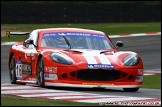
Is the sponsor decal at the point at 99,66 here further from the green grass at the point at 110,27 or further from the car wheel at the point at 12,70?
the green grass at the point at 110,27

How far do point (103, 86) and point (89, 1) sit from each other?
102 feet

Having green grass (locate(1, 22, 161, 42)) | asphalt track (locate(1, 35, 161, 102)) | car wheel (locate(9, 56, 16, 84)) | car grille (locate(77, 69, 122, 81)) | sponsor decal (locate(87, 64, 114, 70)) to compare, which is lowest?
asphalt track (locate(1, 35, 161, 102))

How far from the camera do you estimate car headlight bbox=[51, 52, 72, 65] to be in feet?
38.9

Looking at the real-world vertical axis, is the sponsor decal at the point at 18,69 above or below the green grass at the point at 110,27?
above

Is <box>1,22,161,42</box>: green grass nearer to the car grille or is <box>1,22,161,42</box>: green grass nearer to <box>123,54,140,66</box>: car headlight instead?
<box>123,54,140,66</box>: car headlight

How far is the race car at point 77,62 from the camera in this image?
11.8 meters

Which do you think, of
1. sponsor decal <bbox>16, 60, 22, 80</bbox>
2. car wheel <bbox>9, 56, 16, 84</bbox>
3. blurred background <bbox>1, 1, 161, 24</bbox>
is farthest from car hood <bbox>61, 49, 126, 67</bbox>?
blurred background <bbox>1, 1, 161, 24</bbox>

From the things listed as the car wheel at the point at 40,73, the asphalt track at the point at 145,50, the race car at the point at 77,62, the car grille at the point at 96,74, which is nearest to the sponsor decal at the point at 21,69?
the race car at the point at 77,62

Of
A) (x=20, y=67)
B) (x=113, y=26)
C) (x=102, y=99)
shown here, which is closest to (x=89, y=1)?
(x=113, y=26)

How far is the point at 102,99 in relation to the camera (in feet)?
30.6

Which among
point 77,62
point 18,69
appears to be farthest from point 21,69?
point 77,62

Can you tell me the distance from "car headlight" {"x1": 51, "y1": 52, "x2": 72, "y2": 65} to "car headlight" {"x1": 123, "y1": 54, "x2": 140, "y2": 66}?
1012 millimetres

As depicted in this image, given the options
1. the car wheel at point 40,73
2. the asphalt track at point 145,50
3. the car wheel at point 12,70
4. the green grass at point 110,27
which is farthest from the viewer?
Answer: the green grass at point 110,27

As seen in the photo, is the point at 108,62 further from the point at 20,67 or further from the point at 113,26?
the point at 113,26
